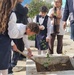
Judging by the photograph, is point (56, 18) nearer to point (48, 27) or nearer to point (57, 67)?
point (48, 27)

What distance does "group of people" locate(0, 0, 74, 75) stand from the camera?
12.6 ft

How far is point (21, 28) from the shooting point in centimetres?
516

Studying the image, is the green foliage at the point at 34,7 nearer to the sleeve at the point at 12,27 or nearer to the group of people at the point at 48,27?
the group of people at the point at 48,27

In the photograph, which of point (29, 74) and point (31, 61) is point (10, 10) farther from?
point (31, 61)

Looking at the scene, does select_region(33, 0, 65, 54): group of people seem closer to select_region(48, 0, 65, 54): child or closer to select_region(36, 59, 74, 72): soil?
select_region(48, 0, 65, 54): child

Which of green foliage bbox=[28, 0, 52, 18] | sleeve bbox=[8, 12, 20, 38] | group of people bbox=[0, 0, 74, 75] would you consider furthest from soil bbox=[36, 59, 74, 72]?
green foliage bbox=[28, 0, 52, 18]

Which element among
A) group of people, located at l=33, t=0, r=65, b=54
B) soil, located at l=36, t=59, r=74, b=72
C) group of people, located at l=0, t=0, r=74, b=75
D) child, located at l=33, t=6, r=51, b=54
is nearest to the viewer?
group of people, located at l=0, t=0, r=74, b=75

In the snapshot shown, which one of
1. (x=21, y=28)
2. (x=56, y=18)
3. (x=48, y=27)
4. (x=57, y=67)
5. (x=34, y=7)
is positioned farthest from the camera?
(x=34, y=7)

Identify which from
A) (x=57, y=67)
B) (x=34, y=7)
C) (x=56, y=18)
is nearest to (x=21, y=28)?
(x=57, y=67)

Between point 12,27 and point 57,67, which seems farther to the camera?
point 57,67

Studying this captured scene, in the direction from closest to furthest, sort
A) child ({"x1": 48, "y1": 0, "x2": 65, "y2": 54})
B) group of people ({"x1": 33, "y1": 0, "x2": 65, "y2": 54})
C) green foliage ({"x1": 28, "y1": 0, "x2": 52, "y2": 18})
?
child ({"x1": 48, "y1": 0, "x2": 65, "y2": 54}), group of people ({"x1": 33, "y1": 0, "x2": 65, "y2": 54}), green foliage ({"x1": 28, "y1": 0, "x2": 52, "y2": 18})

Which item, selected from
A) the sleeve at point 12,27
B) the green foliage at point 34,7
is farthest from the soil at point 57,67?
the green foliage at point 34,7

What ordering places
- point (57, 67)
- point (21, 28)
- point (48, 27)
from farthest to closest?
point (48, 27)
point (57, 67)
point (21, 28)

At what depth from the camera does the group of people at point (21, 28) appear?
12.6 ft
